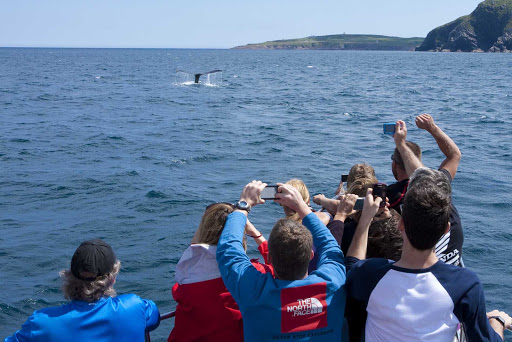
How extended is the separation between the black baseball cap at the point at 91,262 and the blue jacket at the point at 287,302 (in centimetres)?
70

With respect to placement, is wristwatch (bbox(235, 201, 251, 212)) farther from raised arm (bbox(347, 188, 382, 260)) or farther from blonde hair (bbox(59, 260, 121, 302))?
blonde hair (bbox(59, 260, 121, 302))

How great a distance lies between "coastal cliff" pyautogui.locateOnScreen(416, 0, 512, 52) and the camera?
568ft

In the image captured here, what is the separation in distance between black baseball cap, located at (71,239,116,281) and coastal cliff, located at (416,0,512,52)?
19086cm

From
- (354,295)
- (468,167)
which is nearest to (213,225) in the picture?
(354,295)

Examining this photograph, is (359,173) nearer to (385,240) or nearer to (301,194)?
(301,194)

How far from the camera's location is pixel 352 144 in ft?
66.8

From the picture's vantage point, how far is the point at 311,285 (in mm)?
3125

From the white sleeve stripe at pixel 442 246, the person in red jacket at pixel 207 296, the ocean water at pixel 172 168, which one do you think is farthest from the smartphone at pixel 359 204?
the ocean water at pixel 172 168

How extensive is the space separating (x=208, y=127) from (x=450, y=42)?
7275 inches

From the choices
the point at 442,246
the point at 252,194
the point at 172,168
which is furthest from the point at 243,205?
the point at 172,168

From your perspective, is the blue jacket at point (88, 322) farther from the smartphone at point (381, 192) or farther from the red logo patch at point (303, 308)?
the smartphone at point (381, 192)

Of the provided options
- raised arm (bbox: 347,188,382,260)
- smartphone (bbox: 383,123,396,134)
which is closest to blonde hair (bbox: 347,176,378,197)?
smartphone (bbox: 383,123,396,134)

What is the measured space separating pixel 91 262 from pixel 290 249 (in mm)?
1166

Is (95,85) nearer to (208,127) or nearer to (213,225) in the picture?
(208,127)
